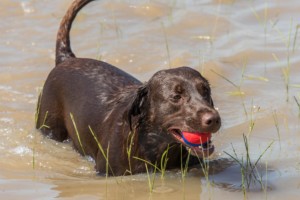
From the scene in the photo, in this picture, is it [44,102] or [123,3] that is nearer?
[44,102]

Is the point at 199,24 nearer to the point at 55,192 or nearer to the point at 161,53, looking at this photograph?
the point at 161,53

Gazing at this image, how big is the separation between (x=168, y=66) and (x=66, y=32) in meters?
1.74

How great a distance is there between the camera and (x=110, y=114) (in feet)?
22.5

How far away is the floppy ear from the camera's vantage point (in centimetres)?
638

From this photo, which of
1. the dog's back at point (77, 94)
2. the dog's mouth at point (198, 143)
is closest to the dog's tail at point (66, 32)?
the dog's back at point (77, 94)

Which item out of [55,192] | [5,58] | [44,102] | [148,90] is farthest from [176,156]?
[5,58]

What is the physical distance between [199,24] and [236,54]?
1.21m

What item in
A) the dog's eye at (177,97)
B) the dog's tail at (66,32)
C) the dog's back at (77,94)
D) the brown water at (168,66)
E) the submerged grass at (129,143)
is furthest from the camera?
the dog's tail at (66,32)

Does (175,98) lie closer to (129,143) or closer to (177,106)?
(177,106)

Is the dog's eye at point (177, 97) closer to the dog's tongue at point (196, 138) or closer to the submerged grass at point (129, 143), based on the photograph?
the dog's tongue at point (196, 138)

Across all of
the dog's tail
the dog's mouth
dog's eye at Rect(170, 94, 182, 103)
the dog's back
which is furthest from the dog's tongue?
the dog's tail

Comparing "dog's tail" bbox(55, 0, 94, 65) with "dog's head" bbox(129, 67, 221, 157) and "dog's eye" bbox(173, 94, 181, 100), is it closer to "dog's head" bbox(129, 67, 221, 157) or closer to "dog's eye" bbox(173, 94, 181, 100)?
"dog's head" bbox(129, 67, 221, 157)

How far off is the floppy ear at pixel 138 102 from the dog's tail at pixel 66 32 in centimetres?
177

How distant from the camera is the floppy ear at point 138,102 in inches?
251
